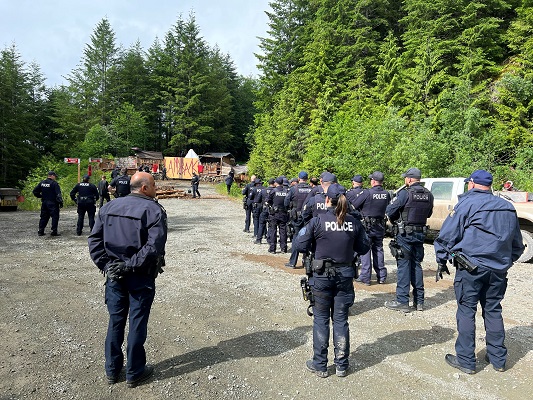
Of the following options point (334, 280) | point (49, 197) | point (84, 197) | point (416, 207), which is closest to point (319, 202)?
point (416, 207)

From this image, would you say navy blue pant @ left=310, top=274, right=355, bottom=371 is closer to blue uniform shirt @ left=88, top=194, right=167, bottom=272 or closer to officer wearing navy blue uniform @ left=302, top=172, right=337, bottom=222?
blue uniform shirt @ left=88, top=194, right=167, bottom=272

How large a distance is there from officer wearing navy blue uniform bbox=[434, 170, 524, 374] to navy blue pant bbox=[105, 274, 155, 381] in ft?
10.8

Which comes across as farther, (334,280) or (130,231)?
(334,280)

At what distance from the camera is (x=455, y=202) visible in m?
10.4

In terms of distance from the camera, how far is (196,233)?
40.7 feet

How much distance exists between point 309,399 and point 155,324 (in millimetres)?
2536

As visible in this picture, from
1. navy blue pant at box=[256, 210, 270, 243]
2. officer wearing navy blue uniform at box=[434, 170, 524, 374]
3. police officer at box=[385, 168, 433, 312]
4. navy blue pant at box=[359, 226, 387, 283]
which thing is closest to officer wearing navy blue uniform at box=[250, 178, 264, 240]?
navy blue pant at box=[256, 210, 270, 243]

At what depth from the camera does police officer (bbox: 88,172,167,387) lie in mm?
3422

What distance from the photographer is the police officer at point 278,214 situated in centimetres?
939

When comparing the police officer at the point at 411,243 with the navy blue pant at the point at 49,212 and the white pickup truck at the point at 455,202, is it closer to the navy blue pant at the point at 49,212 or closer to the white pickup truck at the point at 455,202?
the white pickup truck at the point at 455,202

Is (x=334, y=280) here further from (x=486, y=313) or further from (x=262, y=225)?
(x=262, y=225)

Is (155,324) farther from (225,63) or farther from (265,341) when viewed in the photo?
(225,63)

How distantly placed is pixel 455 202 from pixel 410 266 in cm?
589

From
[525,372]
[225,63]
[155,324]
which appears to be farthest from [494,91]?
[225,63]
